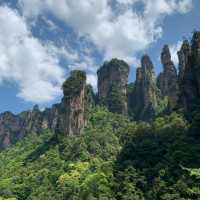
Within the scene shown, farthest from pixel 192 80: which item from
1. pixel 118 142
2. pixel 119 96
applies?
pixel 119 96

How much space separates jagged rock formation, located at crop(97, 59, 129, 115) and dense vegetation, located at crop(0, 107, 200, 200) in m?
33.2

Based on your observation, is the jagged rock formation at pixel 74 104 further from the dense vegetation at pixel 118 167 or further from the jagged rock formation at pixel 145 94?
the jagged rock formation at pixel 145 94

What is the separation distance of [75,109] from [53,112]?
4672cm

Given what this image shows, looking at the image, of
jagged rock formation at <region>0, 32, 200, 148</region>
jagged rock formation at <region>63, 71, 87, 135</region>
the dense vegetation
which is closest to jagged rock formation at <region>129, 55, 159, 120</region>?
jagged rock formation at <region>0, 32, 200, 148</region>

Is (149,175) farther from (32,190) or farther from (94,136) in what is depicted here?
(94,136)

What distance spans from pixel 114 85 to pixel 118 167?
86.3 meters

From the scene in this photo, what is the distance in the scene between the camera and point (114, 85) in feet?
505

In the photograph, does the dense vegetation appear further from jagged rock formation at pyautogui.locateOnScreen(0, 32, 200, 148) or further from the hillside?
jagged rock formation at pyautogui.locateOnScreen(0, 32, 200, 148)

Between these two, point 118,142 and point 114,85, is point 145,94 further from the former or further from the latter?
point 118,142

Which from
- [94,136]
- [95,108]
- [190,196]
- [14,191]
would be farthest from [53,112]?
[190,196]

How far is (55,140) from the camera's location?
392 ft

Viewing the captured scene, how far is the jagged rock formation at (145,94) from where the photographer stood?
479 ft

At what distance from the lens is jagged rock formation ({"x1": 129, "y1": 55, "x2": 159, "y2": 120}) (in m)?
146

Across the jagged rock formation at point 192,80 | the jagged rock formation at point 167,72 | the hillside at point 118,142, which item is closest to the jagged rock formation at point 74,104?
the hillside at point 118,142
